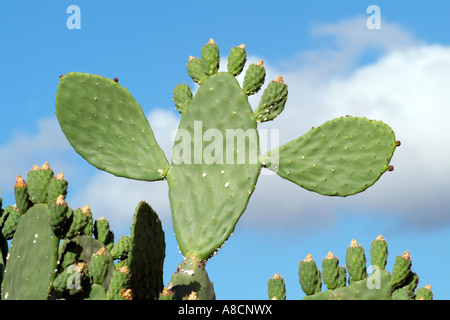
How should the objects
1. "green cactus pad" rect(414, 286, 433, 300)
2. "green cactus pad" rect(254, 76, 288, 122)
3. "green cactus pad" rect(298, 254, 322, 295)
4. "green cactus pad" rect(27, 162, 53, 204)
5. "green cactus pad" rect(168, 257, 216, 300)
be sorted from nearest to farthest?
"green cactus pad" rect(27, 162, 53, 204) → "green cactus pad" rect(168, 257, 216, 300) → "green cactus pad" rect(298, 254, 322, 295) → "green cactus pad" rect(254, 76, 288, 122) → "green cactus pad" rect(414, 286, 433, 300)

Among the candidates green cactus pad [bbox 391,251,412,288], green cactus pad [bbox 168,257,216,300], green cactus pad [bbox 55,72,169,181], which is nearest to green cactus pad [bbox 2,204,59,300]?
green cactus pad [bbox 168,257,216,300]

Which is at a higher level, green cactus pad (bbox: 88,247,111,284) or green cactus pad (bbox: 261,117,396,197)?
green cactus pad (bbox: 261,117,396,197)

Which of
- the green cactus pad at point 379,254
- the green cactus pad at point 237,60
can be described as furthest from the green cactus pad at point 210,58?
the green cactus pad at point 379,254

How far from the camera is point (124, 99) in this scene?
5.61 m

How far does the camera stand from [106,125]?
18.5 feet

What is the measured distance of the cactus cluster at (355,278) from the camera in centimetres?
498

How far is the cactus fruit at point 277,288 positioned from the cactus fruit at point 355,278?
0.29 metres

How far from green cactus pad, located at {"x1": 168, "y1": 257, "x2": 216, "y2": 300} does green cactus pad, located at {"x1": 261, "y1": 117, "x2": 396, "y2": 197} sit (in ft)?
3.16

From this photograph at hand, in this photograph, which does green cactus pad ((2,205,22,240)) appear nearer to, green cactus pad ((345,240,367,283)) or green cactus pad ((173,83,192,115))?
green cactus pad ((173,83,192,115))

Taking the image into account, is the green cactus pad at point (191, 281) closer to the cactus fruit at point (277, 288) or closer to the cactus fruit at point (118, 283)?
the cactus fruit at point (277, 288)

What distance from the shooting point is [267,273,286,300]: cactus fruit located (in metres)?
5.41
